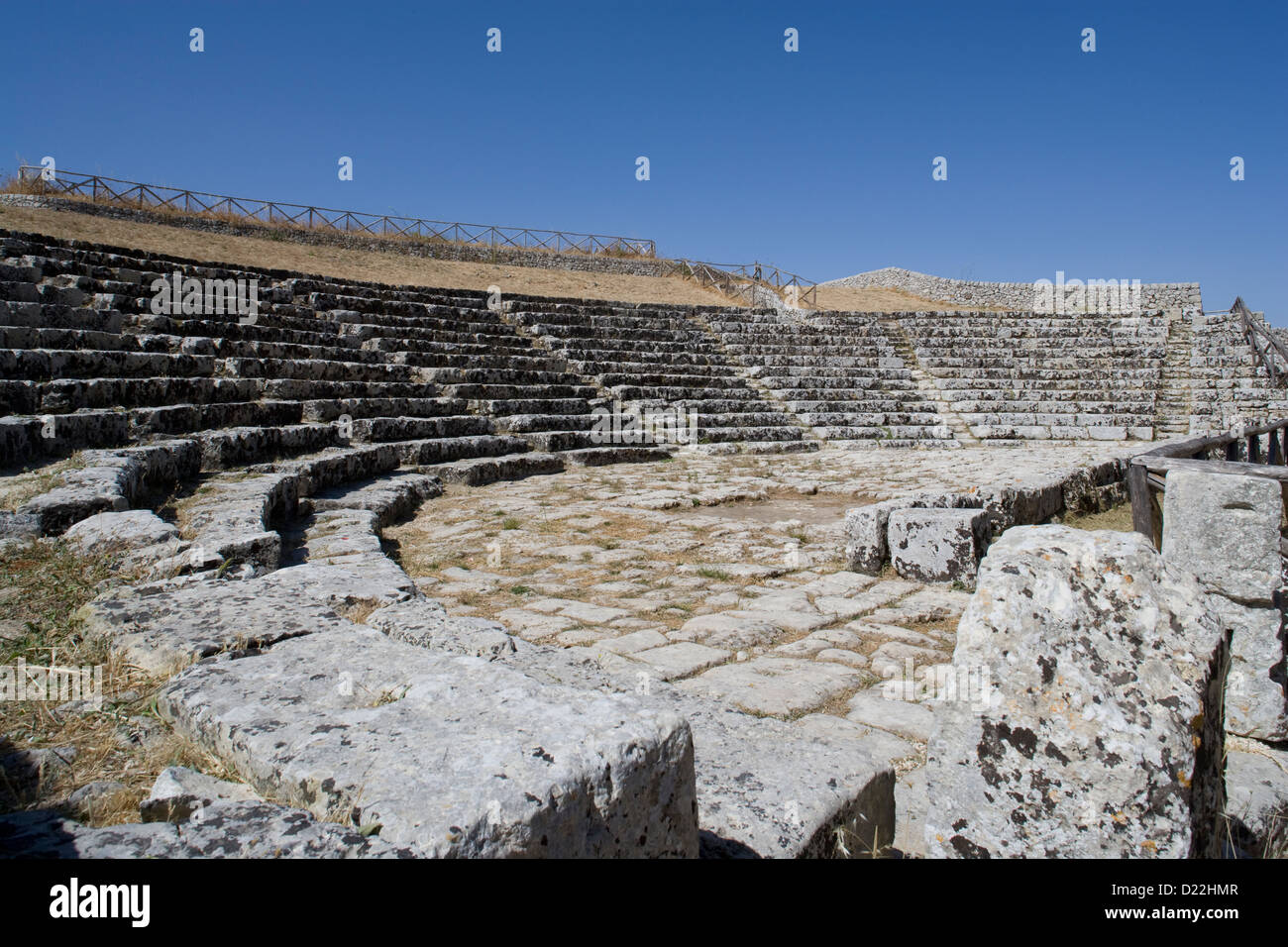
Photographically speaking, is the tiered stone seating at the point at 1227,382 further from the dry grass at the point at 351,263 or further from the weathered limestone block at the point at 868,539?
the dry grass at the point at 351,263

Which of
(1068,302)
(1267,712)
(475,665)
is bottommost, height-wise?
(1267,712)

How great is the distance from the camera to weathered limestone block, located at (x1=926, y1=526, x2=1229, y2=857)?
61.5 inches

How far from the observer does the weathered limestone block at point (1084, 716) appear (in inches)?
61.5

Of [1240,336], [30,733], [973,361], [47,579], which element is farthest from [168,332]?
[1240,336]

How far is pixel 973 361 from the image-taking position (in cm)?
1725

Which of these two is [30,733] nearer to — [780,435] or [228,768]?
[228,768]

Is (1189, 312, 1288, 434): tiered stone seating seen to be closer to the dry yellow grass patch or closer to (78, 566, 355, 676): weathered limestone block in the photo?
the dry yellow grass patch

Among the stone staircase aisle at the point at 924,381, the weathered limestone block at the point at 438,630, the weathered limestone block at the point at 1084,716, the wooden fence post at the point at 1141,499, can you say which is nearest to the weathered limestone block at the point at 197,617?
the weathered limestone block at the point at 438,630

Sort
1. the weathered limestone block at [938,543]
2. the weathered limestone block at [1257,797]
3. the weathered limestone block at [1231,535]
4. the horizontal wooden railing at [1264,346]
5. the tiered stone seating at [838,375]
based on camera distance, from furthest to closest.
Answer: the horizontal wooden railing at [1264,346] < the tiered stone seating at [838,375] < the weathered limestone block at [938,543] < the weathered limestone block at [1231,535] < the weathered limestone block at [1257,797]

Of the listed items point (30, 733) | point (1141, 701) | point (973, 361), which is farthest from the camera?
point (973, 361)

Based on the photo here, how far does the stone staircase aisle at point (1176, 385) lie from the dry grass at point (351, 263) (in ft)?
41.9

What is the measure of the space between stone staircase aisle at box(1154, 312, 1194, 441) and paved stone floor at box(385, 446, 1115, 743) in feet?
27.1

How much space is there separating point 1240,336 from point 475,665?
2094 centimetres
